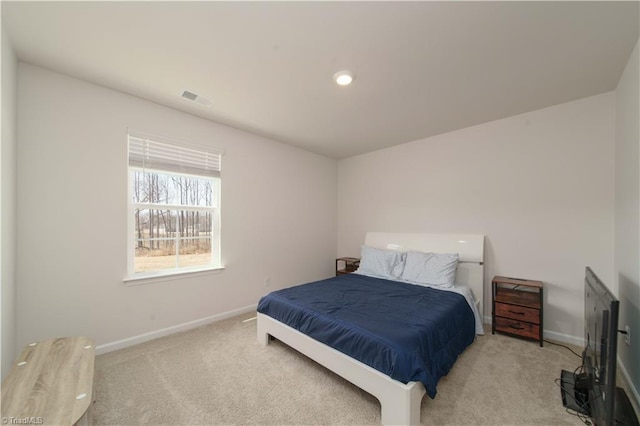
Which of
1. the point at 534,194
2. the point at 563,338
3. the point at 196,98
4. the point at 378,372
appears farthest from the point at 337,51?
the point at 563,338

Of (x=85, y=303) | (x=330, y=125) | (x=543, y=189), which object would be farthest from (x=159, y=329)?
(x=543, y=189)

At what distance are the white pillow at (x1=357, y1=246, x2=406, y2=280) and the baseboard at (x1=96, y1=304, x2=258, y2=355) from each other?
5.84 ft

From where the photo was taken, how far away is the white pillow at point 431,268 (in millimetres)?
3091

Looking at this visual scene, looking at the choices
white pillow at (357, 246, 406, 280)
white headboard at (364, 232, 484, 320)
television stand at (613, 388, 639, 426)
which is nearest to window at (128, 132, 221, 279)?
white pillow at (357, 246, 406, 280)

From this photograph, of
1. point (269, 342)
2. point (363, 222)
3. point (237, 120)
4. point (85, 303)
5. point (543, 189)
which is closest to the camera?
point (85, 303)

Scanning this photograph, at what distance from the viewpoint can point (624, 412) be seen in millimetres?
1642

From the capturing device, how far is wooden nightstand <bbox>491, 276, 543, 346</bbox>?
267cm

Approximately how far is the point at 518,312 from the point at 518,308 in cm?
4

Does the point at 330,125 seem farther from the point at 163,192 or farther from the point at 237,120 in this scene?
the point at 163,192

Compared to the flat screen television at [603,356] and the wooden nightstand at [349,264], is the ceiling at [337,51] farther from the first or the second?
the wooden nightstand at [349,264]

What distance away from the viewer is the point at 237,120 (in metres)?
3.24

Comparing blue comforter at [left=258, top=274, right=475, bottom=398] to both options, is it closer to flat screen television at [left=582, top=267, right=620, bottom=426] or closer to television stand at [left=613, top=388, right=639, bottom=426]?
flat screen television at [left=582, top=267, right=620, bottom=426]

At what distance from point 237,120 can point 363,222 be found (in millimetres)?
2681

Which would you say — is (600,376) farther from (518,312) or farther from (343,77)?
(343,77)
